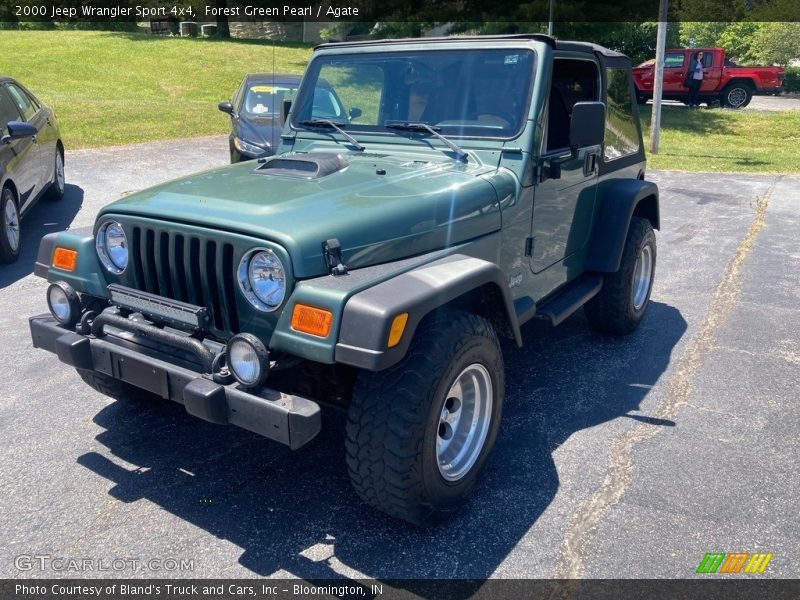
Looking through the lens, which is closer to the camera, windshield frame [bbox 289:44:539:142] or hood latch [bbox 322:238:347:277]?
hood latch [bbox 322:238:347:277]

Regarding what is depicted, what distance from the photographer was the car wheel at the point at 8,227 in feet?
21.7

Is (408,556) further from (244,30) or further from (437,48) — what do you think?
(244,30)

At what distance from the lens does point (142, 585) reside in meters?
2.72

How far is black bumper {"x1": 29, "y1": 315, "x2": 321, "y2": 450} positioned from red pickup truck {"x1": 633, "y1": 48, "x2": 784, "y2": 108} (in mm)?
22230

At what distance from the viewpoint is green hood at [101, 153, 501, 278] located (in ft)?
9.29

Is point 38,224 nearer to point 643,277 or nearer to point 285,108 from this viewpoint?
point 285,108

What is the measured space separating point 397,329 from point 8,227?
5554 millimetres

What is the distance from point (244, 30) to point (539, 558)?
42466 millimetres

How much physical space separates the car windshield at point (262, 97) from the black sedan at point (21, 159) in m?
2.91

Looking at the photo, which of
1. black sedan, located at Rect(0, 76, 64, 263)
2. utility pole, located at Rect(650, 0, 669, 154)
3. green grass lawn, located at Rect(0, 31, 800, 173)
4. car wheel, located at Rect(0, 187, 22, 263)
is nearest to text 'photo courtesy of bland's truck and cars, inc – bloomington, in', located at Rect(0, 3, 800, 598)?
car wheel, located at Rect(0, 187, 22, 263)

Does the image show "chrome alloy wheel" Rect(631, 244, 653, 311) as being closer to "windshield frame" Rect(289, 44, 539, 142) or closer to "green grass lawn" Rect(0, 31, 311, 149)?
"windshield frame" Rect(289, 44, 539, 142)

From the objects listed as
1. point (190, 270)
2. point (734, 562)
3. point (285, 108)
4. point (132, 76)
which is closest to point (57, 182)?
point (285, 108)

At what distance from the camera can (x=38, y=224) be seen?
823cm

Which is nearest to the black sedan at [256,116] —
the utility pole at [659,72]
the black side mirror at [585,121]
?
the black side mirror at [585,121]
